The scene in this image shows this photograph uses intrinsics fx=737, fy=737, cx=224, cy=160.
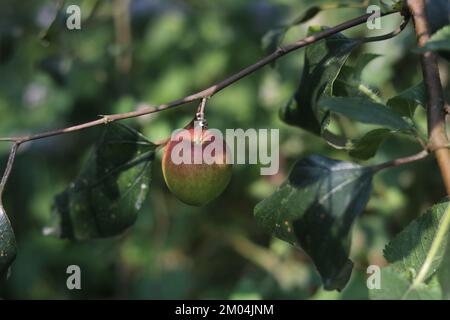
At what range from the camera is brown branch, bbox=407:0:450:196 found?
788 mm

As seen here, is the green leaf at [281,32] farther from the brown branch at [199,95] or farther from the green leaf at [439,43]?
Result: the green leaf at [439,43]

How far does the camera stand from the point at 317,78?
3.11 ft

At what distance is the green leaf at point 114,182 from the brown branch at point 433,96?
372 mm

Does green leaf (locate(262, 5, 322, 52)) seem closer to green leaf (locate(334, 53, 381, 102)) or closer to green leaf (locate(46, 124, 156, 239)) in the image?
green leaf (locate(334, 53, 381, 102))

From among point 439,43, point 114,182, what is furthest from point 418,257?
point 114,182

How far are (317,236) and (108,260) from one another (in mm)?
1381

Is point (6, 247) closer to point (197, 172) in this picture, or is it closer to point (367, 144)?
point (197, 172)

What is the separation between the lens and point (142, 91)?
7.06 feet

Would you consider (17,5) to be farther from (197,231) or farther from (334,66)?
(334,66)

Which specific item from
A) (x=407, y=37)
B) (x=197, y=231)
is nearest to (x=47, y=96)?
(x=197, y=231)

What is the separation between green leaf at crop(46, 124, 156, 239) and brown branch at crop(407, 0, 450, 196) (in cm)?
37

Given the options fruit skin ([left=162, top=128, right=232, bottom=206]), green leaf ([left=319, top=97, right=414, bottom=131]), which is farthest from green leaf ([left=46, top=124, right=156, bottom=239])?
green leaf ([left=319, top=97, right=414, bottom=131])

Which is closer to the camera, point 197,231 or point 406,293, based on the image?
point 406,293
